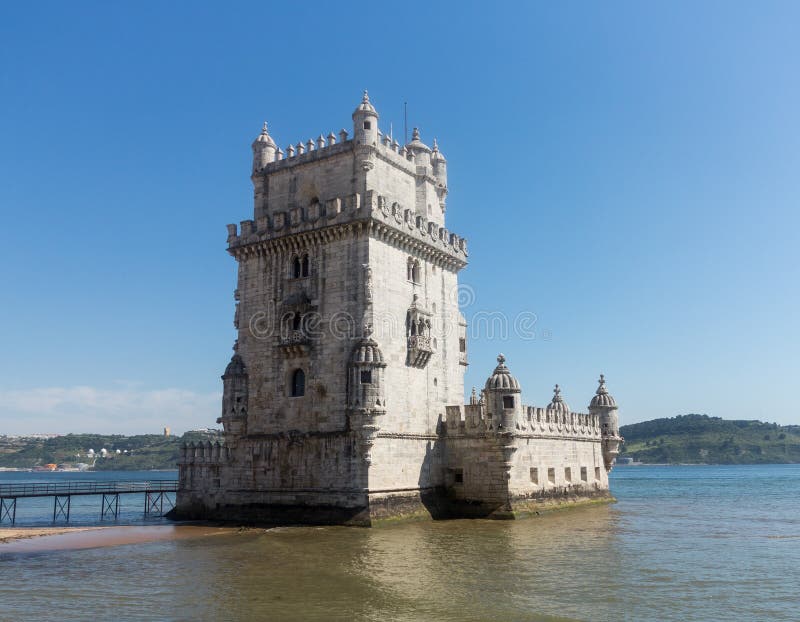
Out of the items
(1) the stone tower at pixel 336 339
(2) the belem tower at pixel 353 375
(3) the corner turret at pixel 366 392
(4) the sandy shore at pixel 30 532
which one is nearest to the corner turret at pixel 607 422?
(2) the belem tower at pixel 353 375

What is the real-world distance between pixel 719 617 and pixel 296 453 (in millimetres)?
22941

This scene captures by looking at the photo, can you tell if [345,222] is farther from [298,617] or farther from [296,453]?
[298,617]

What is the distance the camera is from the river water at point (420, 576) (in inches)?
795

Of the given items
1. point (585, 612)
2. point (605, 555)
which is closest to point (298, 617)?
point (585, 612)

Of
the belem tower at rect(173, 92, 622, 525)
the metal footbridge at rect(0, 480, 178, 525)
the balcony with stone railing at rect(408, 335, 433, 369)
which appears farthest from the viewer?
the metal footbridge at rect(0, 480, 178, 525)

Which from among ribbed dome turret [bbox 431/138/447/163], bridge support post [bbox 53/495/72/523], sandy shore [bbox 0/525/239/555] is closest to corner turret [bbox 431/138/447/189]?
ribbed dome turret [bbox 431/138/447/163]

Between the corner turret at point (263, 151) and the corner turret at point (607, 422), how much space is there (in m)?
28.9

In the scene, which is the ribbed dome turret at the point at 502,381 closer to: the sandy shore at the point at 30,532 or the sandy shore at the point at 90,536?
the sandy shore at the point at 90,536

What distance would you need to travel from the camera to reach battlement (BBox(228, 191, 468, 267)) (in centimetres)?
3884

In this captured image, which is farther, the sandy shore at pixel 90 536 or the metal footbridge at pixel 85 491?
the metal footbridge at pixel 85 491

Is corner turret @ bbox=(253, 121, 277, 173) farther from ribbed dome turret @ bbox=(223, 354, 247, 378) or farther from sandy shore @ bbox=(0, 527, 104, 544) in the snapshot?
sandy shore @ bbox=(0, 527, 104, 544)

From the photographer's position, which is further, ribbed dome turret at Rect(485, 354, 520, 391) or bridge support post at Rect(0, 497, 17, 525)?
bridge support post at Rect(0, 497, 17, 525)

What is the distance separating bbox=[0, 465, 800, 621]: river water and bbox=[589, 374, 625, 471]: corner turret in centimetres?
1661

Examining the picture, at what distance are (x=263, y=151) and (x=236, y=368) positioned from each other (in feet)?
41.4
